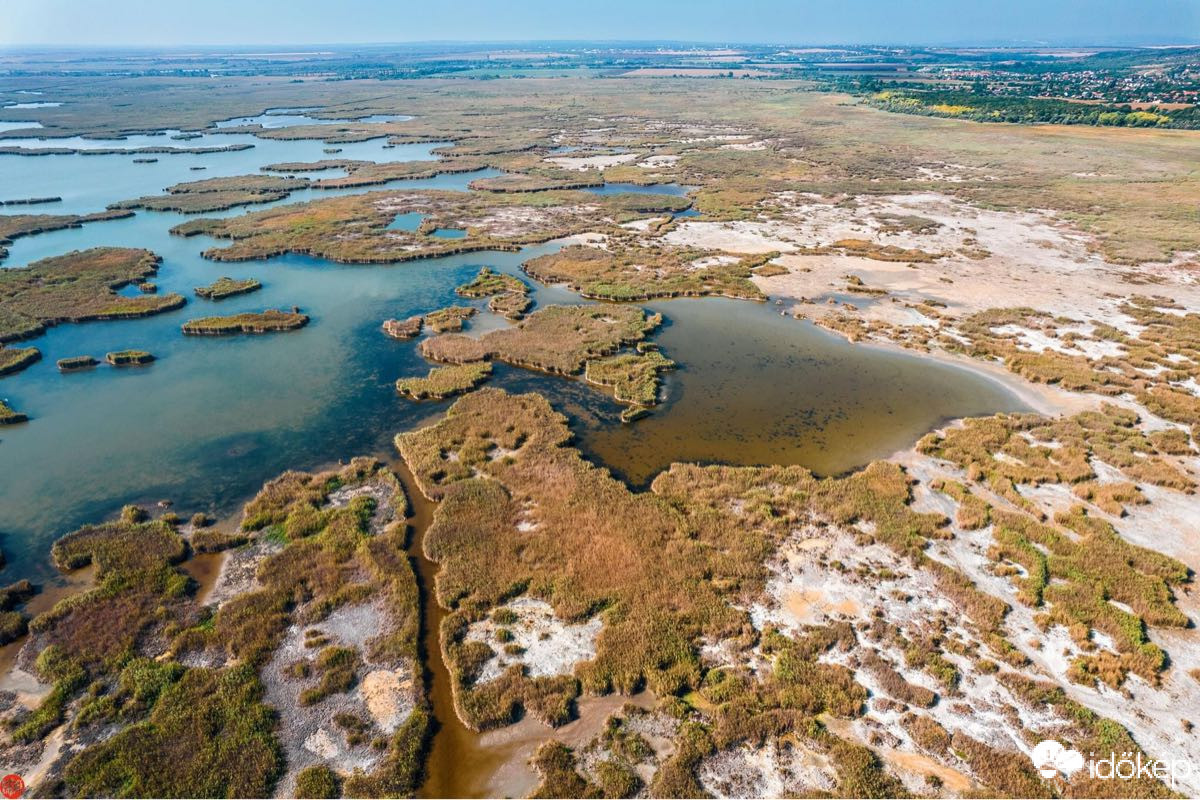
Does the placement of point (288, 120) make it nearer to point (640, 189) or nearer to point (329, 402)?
point (640, 189)

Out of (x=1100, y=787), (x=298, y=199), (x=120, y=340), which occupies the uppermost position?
(x=298, y=199)

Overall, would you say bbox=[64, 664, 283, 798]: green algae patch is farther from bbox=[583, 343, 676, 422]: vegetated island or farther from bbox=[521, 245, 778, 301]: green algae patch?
bbox=[521, 245, 778, 301]: green algae patch

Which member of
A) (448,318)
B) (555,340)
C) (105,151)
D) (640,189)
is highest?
(105,151)

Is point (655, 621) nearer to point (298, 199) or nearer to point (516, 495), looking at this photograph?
point (516, 495)

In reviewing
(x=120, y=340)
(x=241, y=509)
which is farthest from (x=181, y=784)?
(x=120, y=340)

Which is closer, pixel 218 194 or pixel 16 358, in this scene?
pixel 16 358

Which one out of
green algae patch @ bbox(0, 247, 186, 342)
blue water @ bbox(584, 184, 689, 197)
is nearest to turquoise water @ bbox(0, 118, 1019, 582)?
green algae patch @ bbox(0, 247, 186, 342)

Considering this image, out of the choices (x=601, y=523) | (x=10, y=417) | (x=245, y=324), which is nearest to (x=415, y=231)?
(x=245, y=324)
